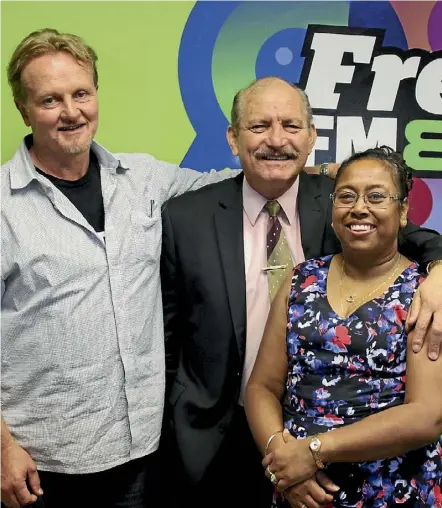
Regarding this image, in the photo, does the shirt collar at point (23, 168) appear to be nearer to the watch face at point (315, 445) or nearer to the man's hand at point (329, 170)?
the man's hand at point (329, 170)

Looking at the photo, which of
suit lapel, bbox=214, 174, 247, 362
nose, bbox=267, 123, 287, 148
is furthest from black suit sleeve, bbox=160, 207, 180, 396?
nose, bbox=267, 123, 287, 148

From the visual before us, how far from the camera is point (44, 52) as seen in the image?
1.89 metres

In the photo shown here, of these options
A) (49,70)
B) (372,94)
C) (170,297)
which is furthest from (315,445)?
(372,94)

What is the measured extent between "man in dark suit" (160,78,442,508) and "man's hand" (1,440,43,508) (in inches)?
17.2

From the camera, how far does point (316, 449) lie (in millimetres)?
1640

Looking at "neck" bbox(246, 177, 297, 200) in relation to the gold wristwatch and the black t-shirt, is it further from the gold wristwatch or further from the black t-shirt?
the gold wristwatch

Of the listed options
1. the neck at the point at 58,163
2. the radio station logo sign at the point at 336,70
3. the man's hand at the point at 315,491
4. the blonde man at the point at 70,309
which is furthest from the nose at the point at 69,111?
the man's hand at the point at 315,491

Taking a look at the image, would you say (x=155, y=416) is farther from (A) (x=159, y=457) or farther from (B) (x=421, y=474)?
(B) (x=421, y=474)

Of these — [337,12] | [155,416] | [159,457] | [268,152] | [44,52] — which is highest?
[337,12]

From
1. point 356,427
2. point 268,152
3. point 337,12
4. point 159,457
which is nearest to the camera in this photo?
point 356,427

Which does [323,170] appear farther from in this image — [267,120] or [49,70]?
[49,70]

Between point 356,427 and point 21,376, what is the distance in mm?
925

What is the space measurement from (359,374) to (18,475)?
3.14ft

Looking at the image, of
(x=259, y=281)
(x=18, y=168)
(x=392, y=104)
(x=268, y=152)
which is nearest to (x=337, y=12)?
(x=392, y=104)
